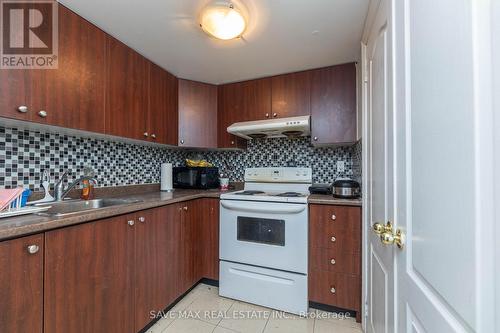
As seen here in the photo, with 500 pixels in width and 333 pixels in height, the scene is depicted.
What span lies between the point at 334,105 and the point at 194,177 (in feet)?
5.18

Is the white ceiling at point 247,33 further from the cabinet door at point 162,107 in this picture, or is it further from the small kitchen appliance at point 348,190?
the small kitchen appliance at point 348,190

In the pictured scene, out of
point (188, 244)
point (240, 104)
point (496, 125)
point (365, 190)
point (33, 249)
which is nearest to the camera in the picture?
point (496, 125)

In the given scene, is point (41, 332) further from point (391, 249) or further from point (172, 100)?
point (172, 100)

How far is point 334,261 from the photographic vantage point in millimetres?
1640

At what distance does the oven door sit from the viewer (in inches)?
67.0

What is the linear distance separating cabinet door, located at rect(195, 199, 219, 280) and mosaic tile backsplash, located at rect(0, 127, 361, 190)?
2.16 ft

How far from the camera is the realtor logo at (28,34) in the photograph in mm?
1074

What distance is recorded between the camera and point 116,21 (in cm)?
140

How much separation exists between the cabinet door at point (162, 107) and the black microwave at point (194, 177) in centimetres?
34

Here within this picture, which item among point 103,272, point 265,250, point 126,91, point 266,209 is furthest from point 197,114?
point 103,272

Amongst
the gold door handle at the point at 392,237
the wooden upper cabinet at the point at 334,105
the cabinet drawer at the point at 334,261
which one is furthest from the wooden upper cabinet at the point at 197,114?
the gold door handle at the point at 392,237

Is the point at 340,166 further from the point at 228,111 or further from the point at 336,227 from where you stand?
the point at 228,111

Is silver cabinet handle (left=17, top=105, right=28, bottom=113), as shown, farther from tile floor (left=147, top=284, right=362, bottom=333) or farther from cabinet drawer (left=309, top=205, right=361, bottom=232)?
cabinet drawer (left=309, top=205, right=361, bottom=232)

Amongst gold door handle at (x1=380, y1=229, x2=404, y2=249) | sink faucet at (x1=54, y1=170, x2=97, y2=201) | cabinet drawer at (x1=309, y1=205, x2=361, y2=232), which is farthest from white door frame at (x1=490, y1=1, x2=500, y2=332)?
sink faucet at (x1=54, y1=170, x2=97, y2=201)
